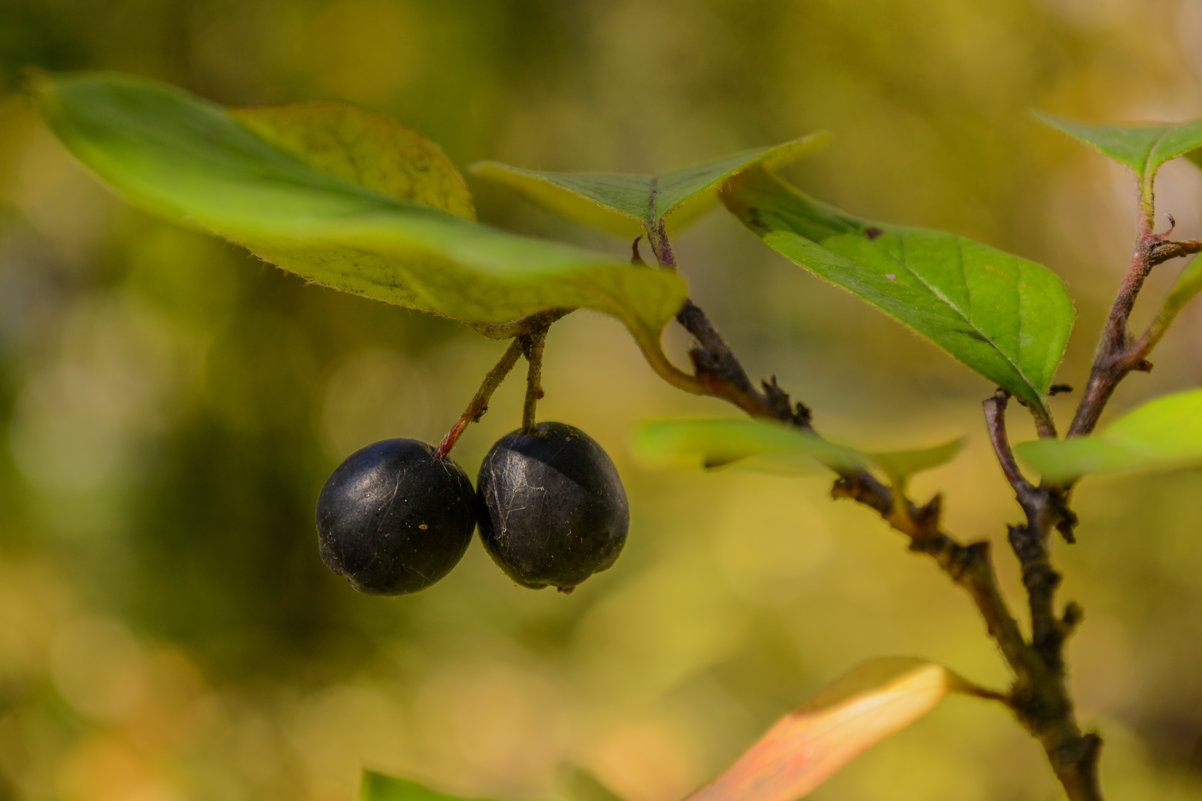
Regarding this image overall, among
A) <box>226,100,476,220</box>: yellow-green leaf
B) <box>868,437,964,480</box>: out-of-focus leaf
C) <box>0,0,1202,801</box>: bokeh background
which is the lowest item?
<box>868,437,964,480</box>: out-of-focus leaf

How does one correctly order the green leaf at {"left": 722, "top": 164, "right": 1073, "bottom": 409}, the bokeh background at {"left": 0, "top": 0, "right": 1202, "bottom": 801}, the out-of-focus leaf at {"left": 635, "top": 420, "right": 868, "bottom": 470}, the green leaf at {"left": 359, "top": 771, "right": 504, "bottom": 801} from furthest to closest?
1. the bokeh background at {"left": 0, "top": 0, "right": 1202, "bottom": 801}
2. the green leaf at {"left": 722, "top": 164, "right": 1073, "bottom": 409}
3. the green leaf at {"left": 359, "top": 771, "right": 504, "bottom": 801}
4. the out-of-focus leaf at {"left": 635, "top": 420, "right": 868, "bottom": 470}

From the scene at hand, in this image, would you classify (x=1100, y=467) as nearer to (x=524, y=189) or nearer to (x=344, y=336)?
(x=524, y=189)

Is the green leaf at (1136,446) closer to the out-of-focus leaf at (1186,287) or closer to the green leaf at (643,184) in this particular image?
the out-of-focus leaf at (1186,287)

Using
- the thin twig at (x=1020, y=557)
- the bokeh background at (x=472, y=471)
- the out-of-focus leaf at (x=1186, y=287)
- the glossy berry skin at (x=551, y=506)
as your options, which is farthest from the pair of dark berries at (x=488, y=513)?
the bokeh background at (x=472, y=471)

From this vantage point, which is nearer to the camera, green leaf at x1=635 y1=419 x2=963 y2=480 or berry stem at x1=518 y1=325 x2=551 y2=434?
green leaf at x1=635 y1=419 x2=963 y2=480

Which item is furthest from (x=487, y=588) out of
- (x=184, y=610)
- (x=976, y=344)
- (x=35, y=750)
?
(x=976, y=344)

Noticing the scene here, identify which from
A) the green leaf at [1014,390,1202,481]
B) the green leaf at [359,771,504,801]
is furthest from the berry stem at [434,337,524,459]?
the green leaf at [1014,390,1202,481]

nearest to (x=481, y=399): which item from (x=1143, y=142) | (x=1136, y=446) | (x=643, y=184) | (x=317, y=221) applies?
(x=643, y=184)

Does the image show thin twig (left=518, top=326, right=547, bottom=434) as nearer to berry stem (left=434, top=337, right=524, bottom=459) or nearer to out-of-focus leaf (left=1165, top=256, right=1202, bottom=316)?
berry stem (left=434, top=337, right=524, bottom=459)
